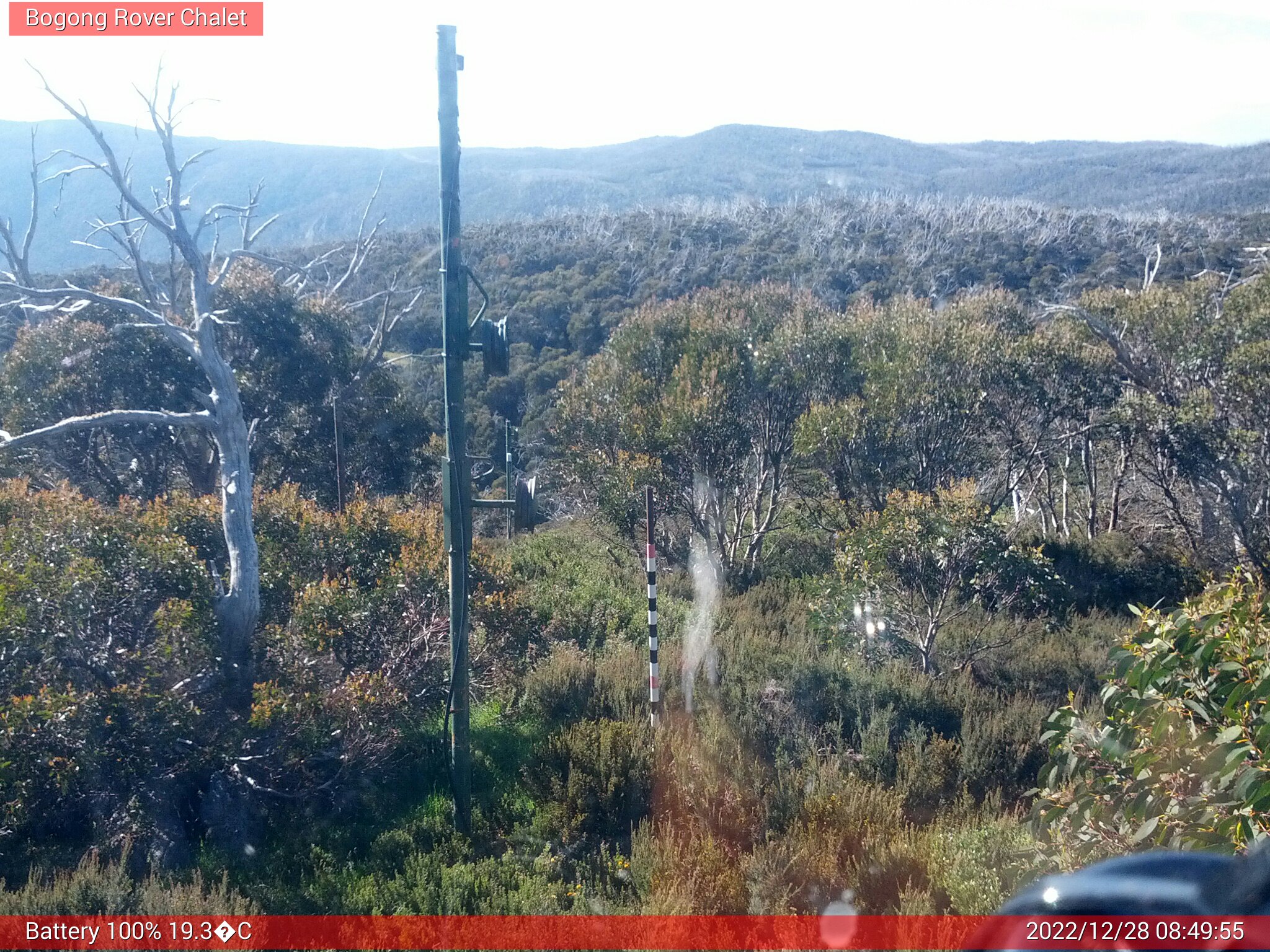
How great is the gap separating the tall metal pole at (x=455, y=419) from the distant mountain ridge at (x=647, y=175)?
106ft

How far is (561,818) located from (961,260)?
2791 centimetres

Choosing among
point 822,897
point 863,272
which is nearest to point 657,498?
point 822,897

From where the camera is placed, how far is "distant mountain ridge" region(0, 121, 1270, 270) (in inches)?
1613

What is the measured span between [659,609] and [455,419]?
4863mm

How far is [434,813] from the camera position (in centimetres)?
522

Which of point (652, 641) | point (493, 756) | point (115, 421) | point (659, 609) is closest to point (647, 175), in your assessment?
point (659, 609)

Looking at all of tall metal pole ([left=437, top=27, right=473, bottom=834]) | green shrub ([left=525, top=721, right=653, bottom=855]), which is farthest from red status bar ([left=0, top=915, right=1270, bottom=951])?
tall metal pole ([left=437, top=27, right=473, bottom=834])

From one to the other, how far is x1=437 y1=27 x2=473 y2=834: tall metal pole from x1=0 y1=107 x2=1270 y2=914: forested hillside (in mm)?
464

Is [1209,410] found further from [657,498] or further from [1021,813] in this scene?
[1021,813]

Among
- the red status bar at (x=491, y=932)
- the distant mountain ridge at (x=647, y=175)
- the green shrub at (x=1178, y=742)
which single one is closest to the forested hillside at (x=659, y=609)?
the green shrub at (x=1178, y=742)

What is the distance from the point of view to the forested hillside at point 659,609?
4.14m

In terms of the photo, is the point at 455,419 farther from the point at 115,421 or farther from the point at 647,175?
the point at 647,175

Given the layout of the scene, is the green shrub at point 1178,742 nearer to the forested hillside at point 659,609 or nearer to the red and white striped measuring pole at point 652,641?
the forested hillside at point 659,609

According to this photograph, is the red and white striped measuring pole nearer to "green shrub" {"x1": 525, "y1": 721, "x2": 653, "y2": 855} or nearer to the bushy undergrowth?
the bushy undergrowth
